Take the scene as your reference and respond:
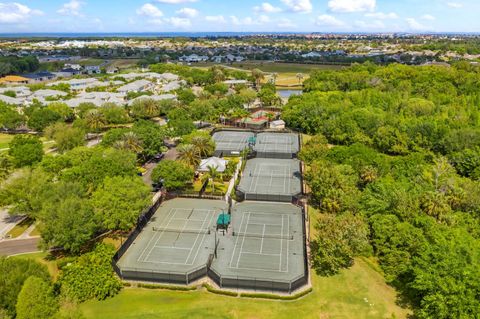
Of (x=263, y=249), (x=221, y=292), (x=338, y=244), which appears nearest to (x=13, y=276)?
(x=221, y=292)

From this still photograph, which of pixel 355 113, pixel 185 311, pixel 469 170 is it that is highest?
pixel 355 113

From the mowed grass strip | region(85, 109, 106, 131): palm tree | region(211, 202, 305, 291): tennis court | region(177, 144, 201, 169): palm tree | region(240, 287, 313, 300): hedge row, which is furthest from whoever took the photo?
region(85, 109, 106, 131): palm tree

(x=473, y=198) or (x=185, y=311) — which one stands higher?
(x=473, y=198)

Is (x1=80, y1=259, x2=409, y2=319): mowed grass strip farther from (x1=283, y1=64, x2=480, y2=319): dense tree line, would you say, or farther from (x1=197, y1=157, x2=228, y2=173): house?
(x1=197, y1=157, x2=228, y2=173): house

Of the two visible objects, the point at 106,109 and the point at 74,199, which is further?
the point at 106,109

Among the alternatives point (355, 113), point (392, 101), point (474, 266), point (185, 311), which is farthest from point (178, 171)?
point (392, 101)

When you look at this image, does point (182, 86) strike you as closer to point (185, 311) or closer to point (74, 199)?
point (74, 199)

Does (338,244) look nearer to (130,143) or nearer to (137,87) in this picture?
(130,143)

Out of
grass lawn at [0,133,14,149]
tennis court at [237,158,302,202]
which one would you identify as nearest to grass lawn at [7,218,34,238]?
tennis court at [237,158,302,202]
